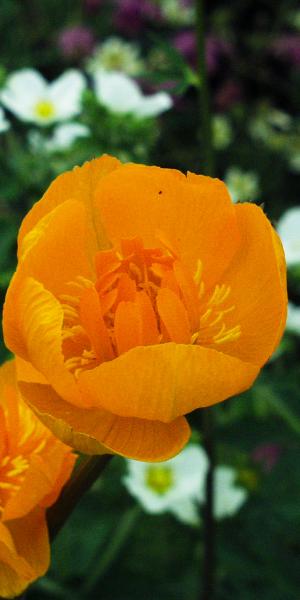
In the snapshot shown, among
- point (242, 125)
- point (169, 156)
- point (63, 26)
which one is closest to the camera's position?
point (169, 156)

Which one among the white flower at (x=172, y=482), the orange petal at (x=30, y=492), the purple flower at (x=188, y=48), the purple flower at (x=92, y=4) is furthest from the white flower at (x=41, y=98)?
the purple flower at (x=92, y=4)

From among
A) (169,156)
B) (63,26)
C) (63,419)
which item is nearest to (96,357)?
(63,419)

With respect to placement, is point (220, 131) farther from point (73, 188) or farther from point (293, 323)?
point (73, 188)

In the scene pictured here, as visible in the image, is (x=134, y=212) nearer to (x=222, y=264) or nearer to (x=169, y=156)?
(x=222, y=264)

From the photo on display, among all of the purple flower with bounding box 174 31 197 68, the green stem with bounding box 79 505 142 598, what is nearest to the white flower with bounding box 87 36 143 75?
the purple flower with bounding box 174 31 197 68


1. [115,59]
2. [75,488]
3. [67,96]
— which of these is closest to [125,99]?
[67,96]

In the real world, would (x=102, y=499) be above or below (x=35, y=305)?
below

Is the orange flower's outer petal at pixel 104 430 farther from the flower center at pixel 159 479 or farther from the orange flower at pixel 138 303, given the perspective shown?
the flower center at pixel 159 479
